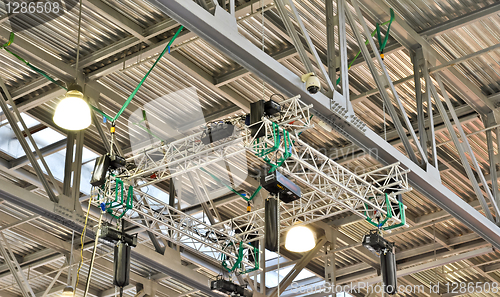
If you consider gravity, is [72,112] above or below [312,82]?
below

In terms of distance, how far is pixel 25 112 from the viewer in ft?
36.4

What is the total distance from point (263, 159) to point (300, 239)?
2188mm

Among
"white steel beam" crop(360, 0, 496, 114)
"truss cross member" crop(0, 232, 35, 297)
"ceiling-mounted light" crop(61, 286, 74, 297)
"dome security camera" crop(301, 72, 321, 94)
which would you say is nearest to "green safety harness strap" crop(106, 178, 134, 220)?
"ceiling-mounted light" crop(61, 286, 74, 297)

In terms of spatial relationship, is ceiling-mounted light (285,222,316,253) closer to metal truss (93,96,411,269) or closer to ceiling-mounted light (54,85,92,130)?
metal truss (93,96,411,269)

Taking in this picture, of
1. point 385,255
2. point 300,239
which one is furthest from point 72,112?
point 385,255

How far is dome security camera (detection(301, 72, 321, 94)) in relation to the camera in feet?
24.4

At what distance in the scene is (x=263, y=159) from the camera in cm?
882

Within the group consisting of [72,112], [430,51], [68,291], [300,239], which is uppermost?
[430,51]

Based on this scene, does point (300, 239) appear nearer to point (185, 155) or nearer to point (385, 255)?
point (385, 255)

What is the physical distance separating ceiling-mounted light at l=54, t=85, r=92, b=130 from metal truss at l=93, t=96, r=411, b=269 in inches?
95.6

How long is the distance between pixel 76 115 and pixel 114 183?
3.68m

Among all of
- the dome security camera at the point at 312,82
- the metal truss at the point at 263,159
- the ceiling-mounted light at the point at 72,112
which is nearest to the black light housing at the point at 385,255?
the metal truss at the point at 263,159

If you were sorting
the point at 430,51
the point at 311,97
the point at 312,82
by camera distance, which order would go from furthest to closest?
1. the point at 430,51
2. the point at 311,97
3. the point at 312,82

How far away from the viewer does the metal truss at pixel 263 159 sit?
8633 mm
